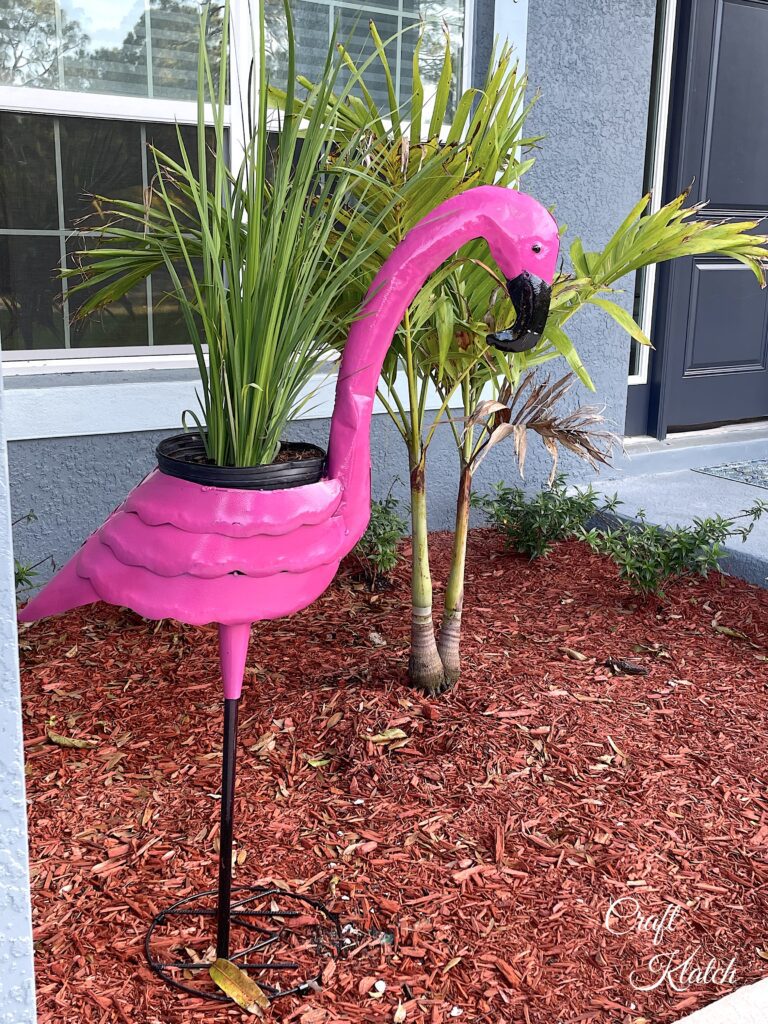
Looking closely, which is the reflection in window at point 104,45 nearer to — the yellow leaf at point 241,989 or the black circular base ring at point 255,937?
the black circular base ring at point 255,937

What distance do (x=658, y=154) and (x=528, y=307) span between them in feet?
12.3

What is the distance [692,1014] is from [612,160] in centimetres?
369

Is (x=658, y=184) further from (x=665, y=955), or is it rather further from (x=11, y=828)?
(x=11, y=828)

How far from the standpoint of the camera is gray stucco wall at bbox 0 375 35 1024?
43.9 inches

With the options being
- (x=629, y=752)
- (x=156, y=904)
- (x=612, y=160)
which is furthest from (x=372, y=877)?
(x=612, y=160)

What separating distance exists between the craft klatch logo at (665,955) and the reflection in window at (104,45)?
303 centimetres

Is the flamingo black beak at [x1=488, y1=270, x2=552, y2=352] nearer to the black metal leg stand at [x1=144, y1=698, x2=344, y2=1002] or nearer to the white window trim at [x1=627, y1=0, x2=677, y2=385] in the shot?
the black metal leg stand at [x1=144, y1=698, x2=344, y2=1002]

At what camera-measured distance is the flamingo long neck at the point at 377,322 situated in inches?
68.2

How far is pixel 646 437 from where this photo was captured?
17.2 ft

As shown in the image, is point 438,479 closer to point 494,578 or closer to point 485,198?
point 494,578

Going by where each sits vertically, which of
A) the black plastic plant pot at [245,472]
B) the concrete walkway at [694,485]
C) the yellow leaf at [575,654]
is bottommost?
the yellow leaf at [575,654]

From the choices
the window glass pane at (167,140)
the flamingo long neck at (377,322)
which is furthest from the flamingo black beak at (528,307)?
the window glass pane at (167,140)

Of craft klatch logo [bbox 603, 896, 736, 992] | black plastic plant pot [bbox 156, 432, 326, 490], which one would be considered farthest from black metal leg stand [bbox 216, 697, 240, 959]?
craft klatch logo [bbox 603, 896, 736, 992]

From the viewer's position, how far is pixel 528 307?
1742 millimetres
